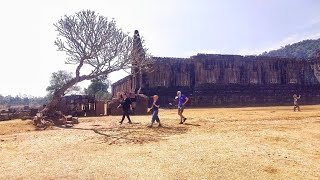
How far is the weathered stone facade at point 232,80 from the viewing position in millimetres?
37688

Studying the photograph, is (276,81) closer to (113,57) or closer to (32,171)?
(113,57)

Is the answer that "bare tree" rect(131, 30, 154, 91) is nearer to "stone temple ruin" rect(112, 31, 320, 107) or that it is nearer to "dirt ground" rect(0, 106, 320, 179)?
"stone temple ruin" rect(112, 31, 320, 107)

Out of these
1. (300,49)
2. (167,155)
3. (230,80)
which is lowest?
(167,155)

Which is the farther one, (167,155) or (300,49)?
(300,49)

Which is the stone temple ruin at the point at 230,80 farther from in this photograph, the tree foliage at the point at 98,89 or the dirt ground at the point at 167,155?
the dirt ground at the point at 167,155

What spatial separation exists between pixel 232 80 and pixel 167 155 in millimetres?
34914

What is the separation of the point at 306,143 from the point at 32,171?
7.88 metres

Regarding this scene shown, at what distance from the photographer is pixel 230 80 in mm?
41094

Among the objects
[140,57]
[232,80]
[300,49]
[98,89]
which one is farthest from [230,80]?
[300,49]

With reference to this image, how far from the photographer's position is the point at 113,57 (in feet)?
67.8

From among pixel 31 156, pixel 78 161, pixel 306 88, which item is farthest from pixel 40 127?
pixel 306 88

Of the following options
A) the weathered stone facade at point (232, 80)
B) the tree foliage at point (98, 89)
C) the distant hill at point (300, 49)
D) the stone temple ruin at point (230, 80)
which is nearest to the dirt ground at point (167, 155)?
the stone temple ruin at point (230, 80)

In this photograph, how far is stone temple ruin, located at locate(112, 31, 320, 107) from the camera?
37531 millimetres

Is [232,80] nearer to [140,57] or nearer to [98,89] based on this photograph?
[140,57]
